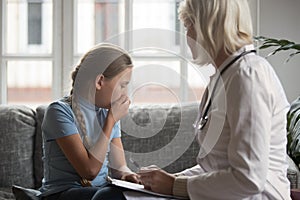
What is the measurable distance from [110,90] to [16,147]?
2.82 feet

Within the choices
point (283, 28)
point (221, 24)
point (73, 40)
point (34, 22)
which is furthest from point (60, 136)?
point (283, 28)

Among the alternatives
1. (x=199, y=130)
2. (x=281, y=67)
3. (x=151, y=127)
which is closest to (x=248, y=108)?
(x=199, y=130)

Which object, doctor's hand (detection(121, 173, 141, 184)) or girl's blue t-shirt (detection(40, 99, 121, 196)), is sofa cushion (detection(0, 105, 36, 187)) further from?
doctor's hand (detection(121, 173, 141, 184))

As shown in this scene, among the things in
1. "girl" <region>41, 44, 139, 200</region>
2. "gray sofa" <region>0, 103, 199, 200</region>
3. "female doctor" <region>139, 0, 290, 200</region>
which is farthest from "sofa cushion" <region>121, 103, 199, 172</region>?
"female doctor" <region>139, 0, 290, 200</region>

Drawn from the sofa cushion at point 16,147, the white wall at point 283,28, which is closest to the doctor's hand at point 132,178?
the sofa cushion at point 16,147

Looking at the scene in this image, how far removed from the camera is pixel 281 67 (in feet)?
10.1

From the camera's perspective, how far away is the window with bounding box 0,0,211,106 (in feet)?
10.4

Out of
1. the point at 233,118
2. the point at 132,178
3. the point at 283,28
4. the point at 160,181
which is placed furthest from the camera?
the point at 283,28

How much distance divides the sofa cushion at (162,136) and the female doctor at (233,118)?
3.49 feet

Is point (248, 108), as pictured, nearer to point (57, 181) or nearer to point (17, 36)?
point (57, 181)

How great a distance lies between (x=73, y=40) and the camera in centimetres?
318

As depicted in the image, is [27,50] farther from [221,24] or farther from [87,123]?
[221,24]

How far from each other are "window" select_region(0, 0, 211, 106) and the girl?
1153 mm

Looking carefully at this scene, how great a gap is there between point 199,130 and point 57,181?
65 cm
